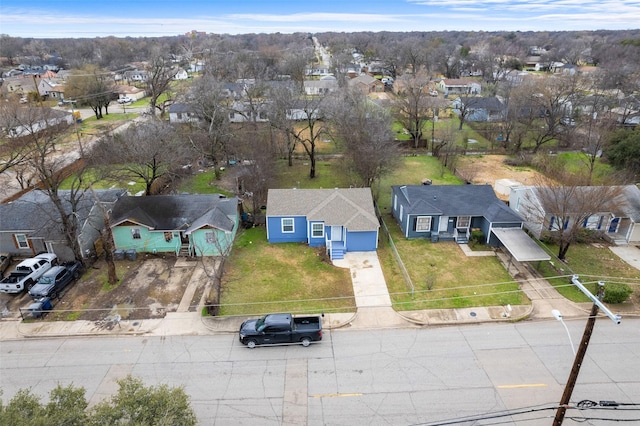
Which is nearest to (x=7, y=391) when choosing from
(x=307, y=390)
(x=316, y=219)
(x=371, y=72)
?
(x=307, y=390)

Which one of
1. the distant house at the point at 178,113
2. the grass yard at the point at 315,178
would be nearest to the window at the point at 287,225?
the grass yard at the point at 315,178

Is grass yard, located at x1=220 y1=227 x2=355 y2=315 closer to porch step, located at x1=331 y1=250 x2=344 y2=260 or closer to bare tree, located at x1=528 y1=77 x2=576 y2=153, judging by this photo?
porch step, located at x1=331 y1=250 x2=344 y2=260

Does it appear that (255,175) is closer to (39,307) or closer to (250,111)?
(39,307)

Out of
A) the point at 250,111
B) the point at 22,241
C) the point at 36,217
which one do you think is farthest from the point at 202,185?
the point at 250,111

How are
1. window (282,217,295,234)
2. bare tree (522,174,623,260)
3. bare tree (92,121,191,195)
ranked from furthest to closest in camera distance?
1. bare tree (92,121,191,195)
2. window (282,217,295,234)
3. bare tree (522,174,623,260)

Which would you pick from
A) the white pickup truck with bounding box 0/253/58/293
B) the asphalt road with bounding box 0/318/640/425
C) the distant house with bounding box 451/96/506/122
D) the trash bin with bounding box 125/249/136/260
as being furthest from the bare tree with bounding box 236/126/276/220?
the distant house with bounding box 451/96/506/122

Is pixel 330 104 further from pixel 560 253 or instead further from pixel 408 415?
pixel 408 415
